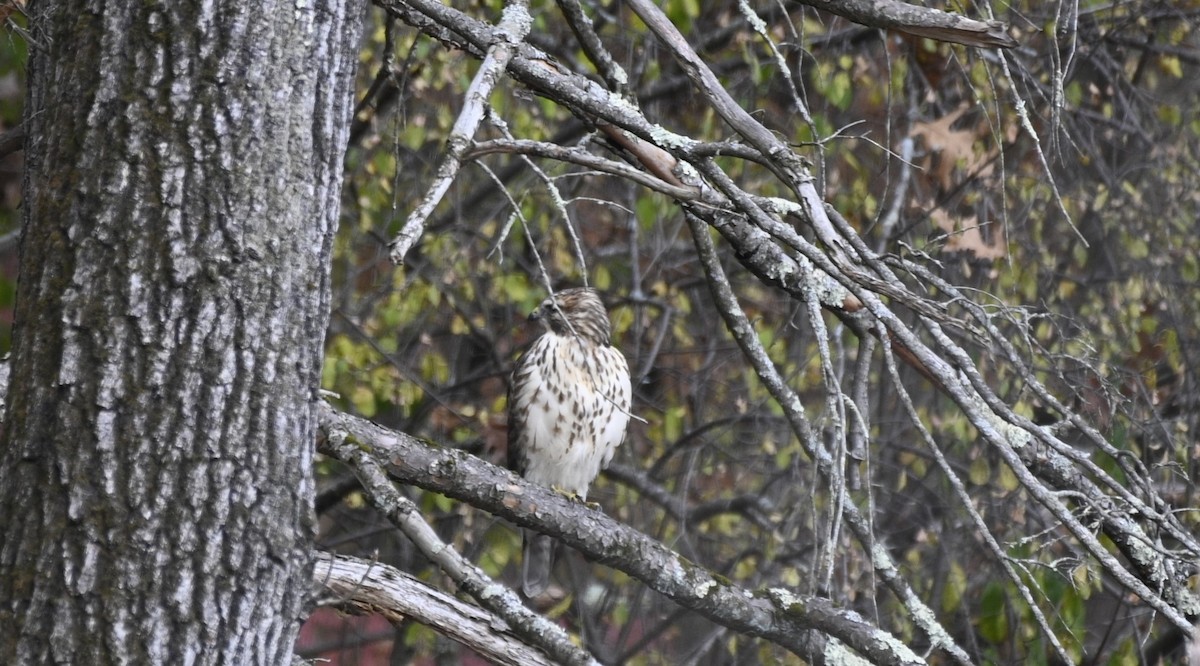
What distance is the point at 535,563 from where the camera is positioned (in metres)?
5.47

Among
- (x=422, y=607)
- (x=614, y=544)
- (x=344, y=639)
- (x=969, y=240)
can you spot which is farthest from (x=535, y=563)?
(x=422, y=607)

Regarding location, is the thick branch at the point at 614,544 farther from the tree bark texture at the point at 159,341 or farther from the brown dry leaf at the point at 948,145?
the brown dry leaf at the point at 948,145

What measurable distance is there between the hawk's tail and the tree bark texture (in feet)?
11.8

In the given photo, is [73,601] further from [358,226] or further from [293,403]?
[358,226]

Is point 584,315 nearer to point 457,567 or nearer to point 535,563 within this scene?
point 535,563

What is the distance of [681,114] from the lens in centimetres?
589

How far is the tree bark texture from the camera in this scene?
175cm

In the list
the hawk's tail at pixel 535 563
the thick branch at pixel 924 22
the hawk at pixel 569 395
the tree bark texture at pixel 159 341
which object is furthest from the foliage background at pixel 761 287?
the tree bark texture at pixel 159 341

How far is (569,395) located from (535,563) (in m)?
0.89

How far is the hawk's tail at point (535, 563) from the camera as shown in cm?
539

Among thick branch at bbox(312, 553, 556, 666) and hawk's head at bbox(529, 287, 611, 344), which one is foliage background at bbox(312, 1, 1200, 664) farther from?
thick branch at bbox(312, 553, 556, 666)

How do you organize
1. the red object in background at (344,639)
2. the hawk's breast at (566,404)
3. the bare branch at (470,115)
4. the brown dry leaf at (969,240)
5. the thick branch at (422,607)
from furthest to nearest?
A: the red object in background at (344,639) < the hawk's breast at (566,404) < the brown dry leaf at (969,240) < the thick branch at (422,607) < the bare branch at (470,115)

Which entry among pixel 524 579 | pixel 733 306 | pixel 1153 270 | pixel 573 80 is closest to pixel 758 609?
pixel 733 306

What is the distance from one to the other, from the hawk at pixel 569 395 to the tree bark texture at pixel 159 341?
2991 millimetres
